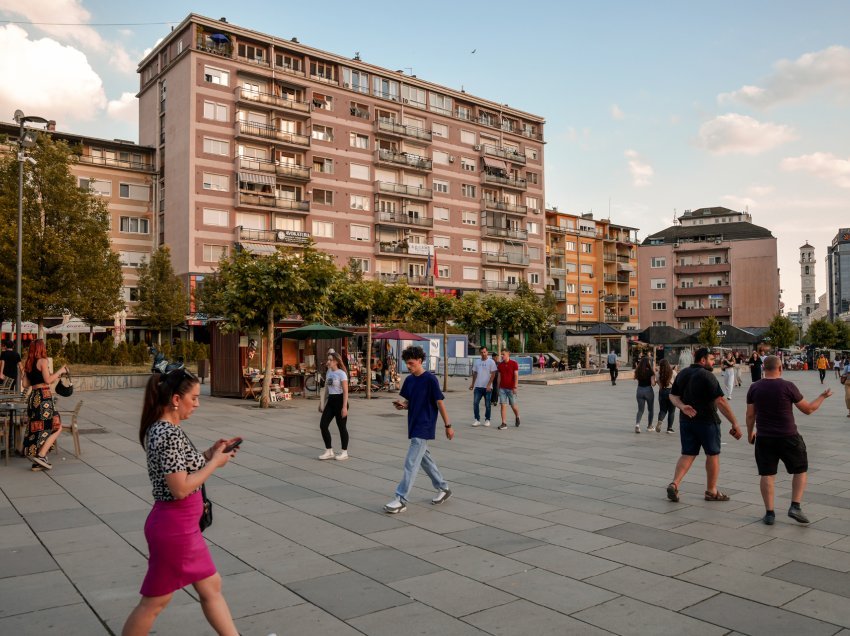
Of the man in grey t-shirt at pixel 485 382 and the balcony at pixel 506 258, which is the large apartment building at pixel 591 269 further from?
the man in grey t-shirt at pixel 485 382

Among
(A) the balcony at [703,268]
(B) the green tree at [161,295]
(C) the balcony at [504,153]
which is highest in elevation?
(C) the balcony at [504,153]

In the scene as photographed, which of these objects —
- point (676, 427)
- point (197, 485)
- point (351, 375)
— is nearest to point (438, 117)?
point (351, 375)

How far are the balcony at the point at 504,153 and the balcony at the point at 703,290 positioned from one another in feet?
115

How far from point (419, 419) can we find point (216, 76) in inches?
1823

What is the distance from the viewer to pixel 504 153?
65688mm

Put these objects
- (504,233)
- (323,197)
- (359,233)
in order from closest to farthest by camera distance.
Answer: (323,197)
(359,233)
(504,233)

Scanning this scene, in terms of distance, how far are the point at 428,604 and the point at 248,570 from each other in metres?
1.57

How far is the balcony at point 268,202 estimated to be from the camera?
47.7 metres

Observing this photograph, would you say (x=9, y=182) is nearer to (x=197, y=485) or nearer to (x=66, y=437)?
(x=66, y=437)

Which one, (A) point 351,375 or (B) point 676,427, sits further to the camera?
(A) point 351,375

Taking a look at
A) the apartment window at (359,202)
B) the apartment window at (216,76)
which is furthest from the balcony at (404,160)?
the apartment window at (216,76)

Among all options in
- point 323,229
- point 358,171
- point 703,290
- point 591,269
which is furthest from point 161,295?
point 703,290

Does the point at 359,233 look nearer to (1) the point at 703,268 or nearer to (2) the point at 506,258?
(2) the point at 506,258

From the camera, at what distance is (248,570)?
5316mm
